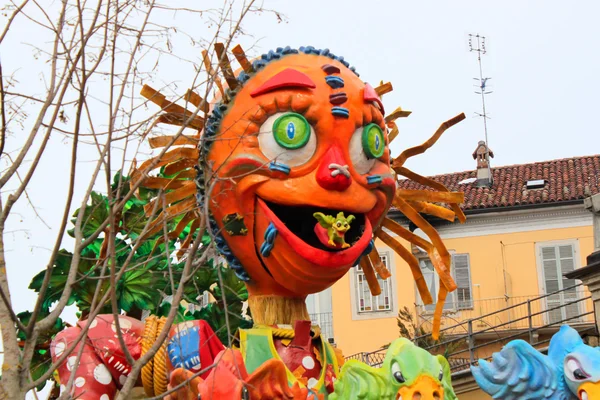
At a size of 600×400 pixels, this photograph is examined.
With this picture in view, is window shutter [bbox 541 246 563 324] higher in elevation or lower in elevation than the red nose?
higher

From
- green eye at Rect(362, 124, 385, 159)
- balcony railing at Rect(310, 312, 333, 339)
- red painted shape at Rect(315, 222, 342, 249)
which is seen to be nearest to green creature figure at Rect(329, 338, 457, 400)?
red painted shape at Rect(315, 222, 342, 249)

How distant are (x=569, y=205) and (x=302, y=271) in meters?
14.7

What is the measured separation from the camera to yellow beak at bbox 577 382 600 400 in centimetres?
786

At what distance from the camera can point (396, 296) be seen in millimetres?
21547

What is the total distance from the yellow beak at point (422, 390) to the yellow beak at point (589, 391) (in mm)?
1303

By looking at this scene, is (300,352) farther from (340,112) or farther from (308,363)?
(340,112)

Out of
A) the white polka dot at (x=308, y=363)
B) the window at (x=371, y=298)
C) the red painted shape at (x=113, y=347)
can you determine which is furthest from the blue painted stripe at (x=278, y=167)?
the window at (x=371, y=298)

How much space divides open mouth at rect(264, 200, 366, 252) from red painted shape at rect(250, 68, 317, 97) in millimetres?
793

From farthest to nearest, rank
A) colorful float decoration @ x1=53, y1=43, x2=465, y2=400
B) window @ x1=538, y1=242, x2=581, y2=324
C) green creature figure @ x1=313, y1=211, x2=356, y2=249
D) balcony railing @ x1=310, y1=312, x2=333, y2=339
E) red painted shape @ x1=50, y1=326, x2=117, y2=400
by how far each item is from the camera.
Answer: balcony railing @ x1=310, y1=312, x2=333, y2=339, window @ x1=538, y1=242, x2=581, y2=324, red painted shape @ x1=50, y1=326, x2=117, y2=400, colorful float decoration @ x1=53, y1=43, x2=465, y2=400, green creature figure @ x1=313, y1=211, x2=356, y2=249

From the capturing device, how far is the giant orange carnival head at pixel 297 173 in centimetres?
722

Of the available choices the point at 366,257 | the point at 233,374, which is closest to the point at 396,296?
the point at 366,257

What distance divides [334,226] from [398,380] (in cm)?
118

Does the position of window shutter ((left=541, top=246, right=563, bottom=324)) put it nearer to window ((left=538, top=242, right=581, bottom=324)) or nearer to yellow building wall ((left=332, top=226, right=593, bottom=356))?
window ((left=538, top=242, right=581, bottom=324))

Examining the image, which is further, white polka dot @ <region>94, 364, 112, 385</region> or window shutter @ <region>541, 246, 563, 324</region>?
window shutter @ <region>541, 246, 563, 324</region>
